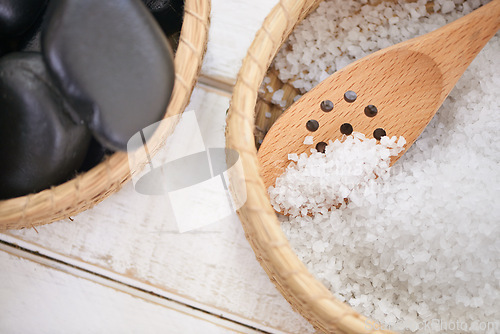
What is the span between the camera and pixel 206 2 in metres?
0.36

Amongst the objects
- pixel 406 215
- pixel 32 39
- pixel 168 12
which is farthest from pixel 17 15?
pixel 406 215

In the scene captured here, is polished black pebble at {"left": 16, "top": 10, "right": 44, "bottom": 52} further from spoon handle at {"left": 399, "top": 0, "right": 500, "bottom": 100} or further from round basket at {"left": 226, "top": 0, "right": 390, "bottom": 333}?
spoon handle at {"left": 399, "top": 0, "right": 500, "bottom": 100}

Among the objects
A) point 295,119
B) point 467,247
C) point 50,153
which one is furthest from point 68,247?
point 467,247

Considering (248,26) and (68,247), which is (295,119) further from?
(68,247)

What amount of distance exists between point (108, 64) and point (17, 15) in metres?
0.11

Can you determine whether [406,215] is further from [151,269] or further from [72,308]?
[72,308]

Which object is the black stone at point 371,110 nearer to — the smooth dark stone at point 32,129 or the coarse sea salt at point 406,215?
the coarse sea salt at point 406,215

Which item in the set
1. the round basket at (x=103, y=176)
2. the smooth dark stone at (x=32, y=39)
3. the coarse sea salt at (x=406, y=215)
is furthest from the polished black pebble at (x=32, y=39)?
the coarse sea salt at (x=406, y=215)

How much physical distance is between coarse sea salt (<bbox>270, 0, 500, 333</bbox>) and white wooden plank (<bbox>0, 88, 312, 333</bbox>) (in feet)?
0.22

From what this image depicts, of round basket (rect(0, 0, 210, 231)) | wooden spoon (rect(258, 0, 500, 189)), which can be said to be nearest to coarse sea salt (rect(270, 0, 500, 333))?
wooden spoon (rect(258, 0, 500, 189))

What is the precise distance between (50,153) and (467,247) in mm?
411

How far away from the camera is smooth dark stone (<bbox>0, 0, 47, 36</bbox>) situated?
1.15 feet

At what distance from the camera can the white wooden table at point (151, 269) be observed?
1.57 feet

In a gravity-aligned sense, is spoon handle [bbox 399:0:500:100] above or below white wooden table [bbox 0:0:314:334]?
above
